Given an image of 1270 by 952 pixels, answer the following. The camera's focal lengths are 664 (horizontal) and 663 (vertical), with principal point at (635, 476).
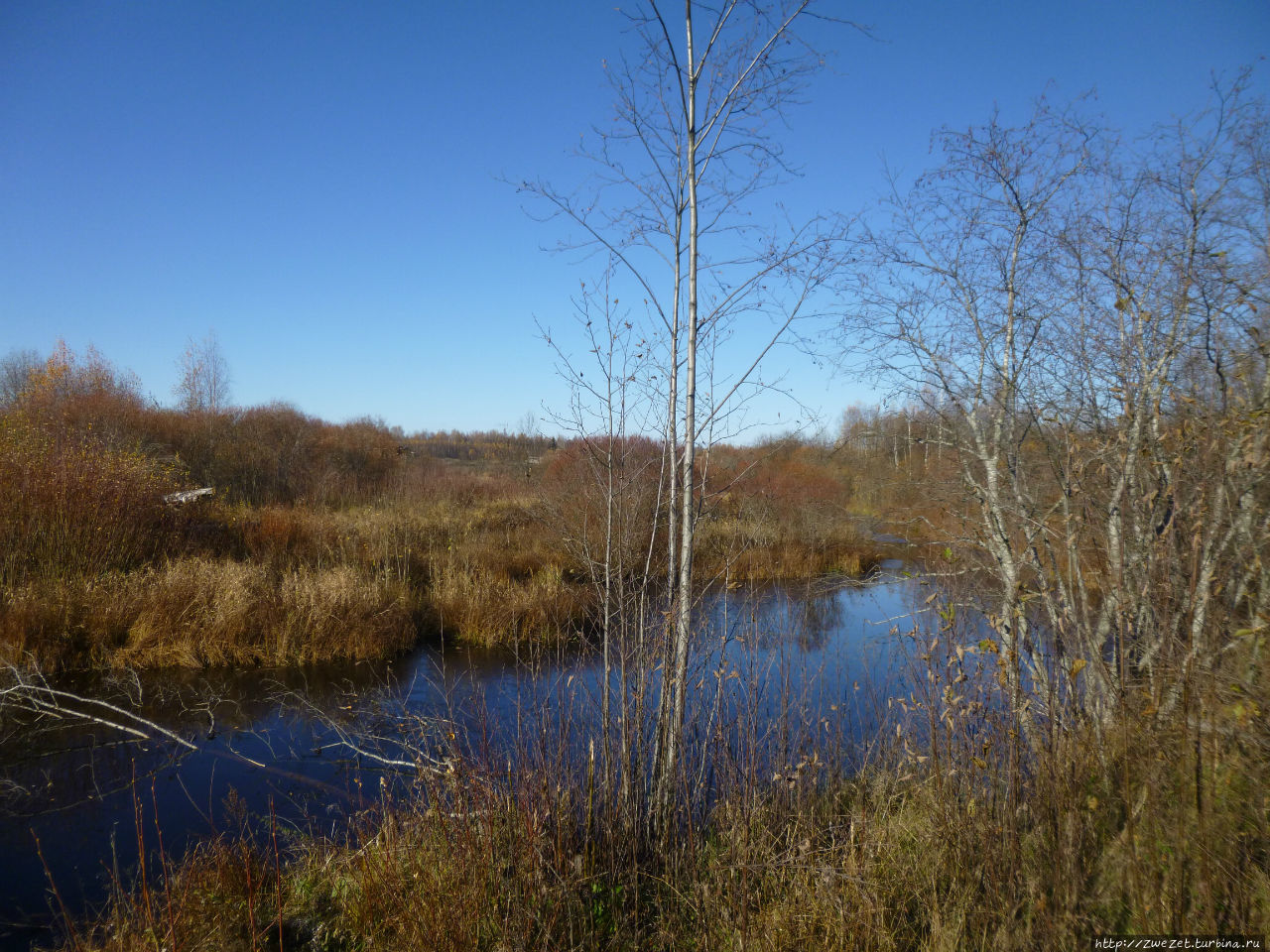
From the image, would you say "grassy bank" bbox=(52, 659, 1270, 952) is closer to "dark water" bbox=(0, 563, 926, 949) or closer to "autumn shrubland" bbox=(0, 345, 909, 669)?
"dark water" bbox=(0, 563, 926, 949)

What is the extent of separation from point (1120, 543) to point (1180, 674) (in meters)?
1.10

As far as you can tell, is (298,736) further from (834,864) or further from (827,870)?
(827,870)

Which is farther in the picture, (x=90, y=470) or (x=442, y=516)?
(x=442, y=516)

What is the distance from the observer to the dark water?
338cm

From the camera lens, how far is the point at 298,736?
6.15 metres

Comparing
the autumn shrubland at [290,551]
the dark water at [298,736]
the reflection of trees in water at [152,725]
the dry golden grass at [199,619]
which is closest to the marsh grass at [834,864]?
the dark water at [298,736]

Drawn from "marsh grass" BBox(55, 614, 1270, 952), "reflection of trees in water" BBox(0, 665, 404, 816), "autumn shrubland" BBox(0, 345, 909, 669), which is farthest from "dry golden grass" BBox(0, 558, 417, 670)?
"marsh grass" BBox(55, 614, 1270, 952)

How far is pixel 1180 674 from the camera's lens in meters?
2.20

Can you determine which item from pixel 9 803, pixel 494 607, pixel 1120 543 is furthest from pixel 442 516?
pixel 1120 543

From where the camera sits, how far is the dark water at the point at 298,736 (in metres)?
3.38

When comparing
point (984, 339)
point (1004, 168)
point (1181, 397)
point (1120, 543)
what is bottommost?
point (1120, 543)

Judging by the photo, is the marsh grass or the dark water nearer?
the marsh grass

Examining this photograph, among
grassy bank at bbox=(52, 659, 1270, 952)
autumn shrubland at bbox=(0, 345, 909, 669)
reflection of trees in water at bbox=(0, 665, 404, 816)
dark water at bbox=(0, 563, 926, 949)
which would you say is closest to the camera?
grassy bank at bbox=(52, 659, 1270, 952)

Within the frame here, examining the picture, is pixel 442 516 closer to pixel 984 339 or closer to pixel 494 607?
pixel 494 607
